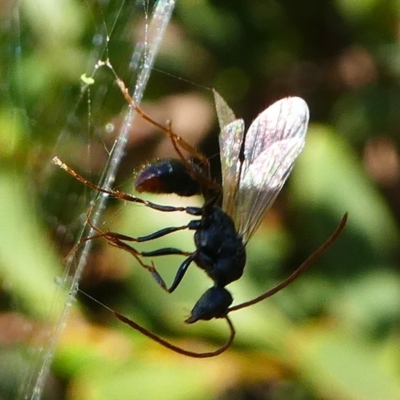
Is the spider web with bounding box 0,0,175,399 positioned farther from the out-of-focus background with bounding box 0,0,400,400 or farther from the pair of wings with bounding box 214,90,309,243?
the pair of wings with bounding box 214,90,309,243

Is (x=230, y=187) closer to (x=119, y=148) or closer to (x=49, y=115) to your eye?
(x=119, y=148)

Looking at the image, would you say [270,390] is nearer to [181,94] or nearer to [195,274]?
[195,274]

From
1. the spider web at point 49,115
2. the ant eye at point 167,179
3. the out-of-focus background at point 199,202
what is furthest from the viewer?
the out-of-focus background at point 199,202

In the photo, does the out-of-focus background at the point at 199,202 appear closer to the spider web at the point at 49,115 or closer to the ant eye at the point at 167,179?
the spider web at the point at 49,115

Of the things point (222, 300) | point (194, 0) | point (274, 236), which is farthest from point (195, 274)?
point (194, 0)

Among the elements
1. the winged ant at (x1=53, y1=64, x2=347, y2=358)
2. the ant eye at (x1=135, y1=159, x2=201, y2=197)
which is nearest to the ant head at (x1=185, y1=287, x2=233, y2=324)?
the winged ant at (x1=53, y1=64, x2=347, y2=358)

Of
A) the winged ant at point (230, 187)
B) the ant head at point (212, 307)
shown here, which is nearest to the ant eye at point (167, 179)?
the winged ant at point (230, 187)
